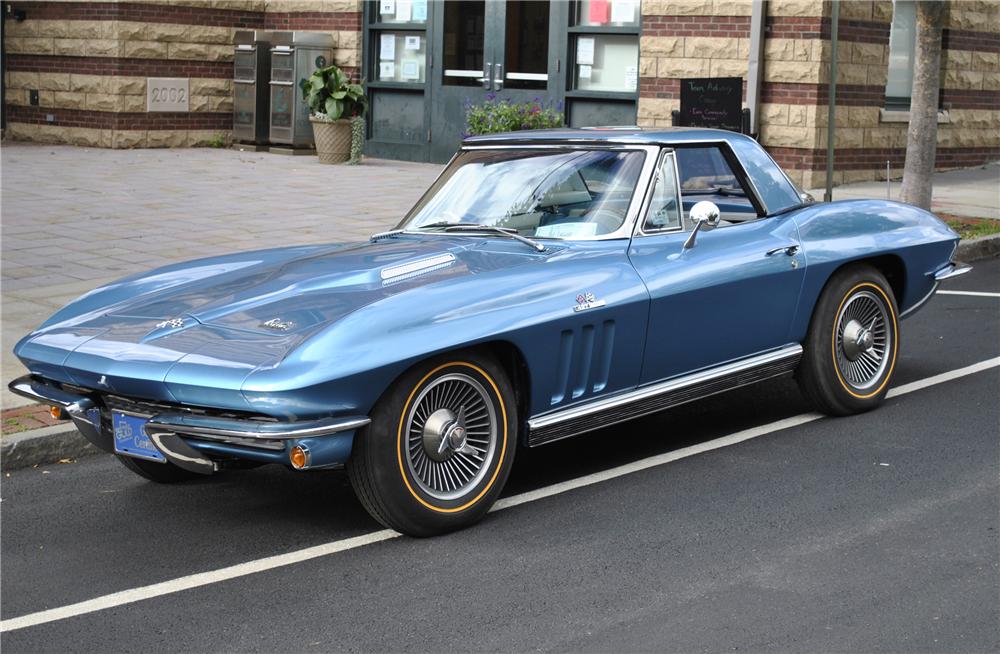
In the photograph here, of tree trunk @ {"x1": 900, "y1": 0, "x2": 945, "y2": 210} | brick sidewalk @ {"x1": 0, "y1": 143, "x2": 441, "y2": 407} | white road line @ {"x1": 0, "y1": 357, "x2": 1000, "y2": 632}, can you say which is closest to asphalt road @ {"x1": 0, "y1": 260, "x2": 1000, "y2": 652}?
white road line @ {"x1": 0, "y1": 357, "x2": 1000, "y2": 632}

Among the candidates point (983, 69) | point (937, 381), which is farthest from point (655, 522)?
point (983, 69)

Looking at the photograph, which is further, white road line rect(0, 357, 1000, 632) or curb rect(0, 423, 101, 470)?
curb rect(0, 423, 101, 470)

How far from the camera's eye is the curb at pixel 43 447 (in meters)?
5.93

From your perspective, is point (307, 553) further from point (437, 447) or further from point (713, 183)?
point (713, 183)

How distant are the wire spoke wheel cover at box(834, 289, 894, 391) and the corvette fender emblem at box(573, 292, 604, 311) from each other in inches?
68.0

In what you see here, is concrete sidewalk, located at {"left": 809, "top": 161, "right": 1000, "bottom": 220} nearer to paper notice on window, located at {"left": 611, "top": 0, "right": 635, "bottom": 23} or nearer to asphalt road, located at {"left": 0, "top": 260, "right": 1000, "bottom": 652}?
paper notice on window, located at {"left": 611, "top": 0, "right": 635, "bottom": 23}

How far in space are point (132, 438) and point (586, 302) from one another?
1.82m

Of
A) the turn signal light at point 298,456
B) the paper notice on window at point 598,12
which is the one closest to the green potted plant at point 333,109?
the paper notice on window at point 598,12

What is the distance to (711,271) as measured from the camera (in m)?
5.79

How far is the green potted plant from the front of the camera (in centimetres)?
1878

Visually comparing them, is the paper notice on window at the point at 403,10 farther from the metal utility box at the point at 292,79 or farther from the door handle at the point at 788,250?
the door handle at the point at 788,250

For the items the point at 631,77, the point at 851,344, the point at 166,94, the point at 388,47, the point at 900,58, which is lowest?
the point at 851,344

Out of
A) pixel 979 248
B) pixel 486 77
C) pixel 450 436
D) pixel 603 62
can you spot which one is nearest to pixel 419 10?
pixel 486 77

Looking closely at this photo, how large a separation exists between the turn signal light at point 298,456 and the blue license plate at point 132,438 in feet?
1.71
